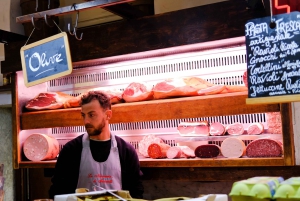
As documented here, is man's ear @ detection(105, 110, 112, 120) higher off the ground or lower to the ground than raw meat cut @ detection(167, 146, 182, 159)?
higher

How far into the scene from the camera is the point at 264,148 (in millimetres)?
3785

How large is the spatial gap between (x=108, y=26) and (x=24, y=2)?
169 cm

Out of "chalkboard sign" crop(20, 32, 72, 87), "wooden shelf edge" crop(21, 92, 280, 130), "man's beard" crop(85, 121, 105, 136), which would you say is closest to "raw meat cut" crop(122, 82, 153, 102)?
"wooden shelf edge" crop(21, 92, 280, 130)

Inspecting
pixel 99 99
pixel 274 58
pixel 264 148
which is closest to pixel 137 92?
pixel 99 99

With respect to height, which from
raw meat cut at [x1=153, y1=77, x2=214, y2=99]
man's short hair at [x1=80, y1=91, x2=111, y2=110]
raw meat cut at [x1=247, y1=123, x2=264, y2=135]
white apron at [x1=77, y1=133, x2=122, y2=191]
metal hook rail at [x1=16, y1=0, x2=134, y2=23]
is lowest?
white apron at [x1=77, y1=133, x2=122, y2=191]

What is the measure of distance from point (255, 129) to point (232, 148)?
0.29m

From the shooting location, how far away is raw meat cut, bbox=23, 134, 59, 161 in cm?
484

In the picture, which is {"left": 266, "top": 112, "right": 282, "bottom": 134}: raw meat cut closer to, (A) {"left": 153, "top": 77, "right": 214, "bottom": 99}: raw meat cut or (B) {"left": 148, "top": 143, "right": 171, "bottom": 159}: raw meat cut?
(A) {"left": 153, "top": 77, "right": 214, "bottom": 99}: raw meat cut

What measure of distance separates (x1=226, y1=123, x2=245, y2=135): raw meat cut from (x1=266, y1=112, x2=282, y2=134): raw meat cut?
273mm

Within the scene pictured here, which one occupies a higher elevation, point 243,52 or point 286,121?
point 243,52

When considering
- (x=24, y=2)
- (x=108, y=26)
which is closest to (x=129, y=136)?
(x=108, y=26)

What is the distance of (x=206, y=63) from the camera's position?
432 centimetres

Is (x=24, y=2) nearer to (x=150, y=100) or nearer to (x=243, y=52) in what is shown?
(x=150, y=100)

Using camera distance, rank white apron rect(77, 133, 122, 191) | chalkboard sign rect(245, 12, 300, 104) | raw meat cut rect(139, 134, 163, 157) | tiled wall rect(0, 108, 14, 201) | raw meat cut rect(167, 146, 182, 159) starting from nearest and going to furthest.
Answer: chalkboard sign rect(245, 12, 300, 104), white apron rect(77, 133, 122, 191), raw meat cut rect(167, 146, 182, 159), raw meat cut rect(139, 134, 163, 157), tiled wall rect(0, 108, 14, 201)
